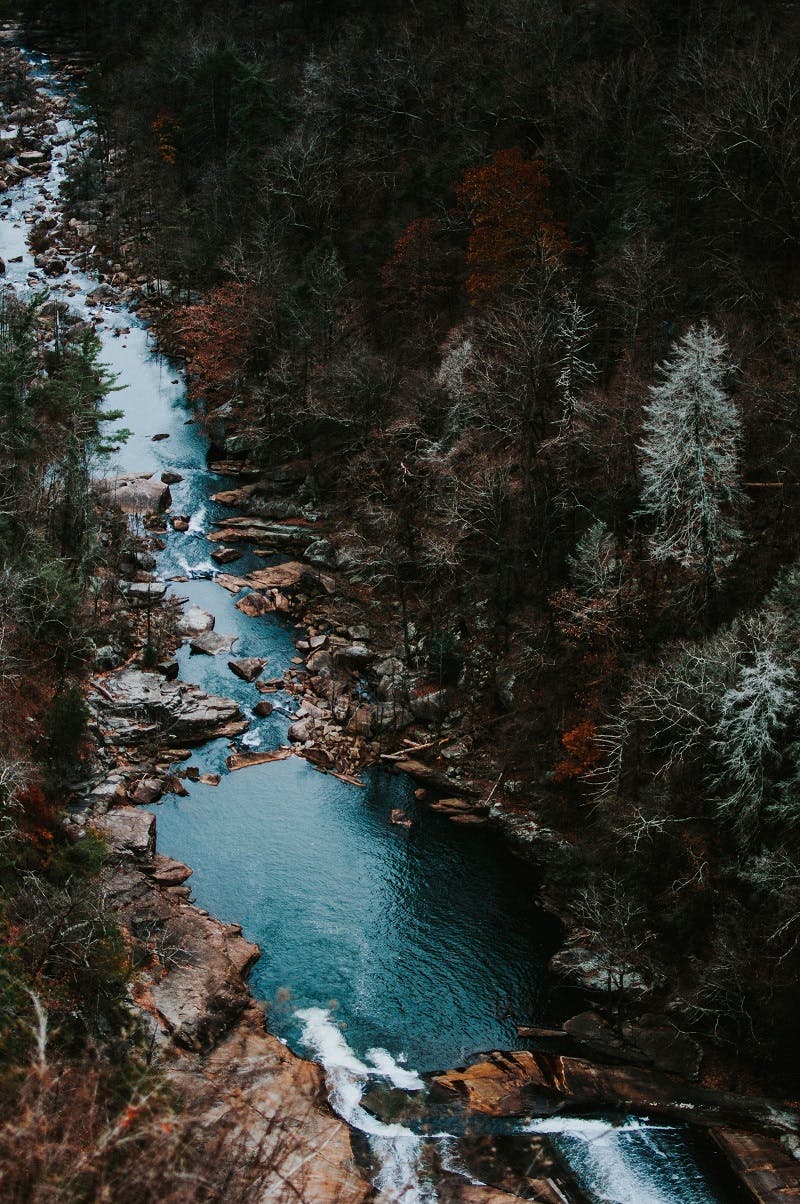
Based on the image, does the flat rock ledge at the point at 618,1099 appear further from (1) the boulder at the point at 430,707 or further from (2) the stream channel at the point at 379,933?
(1) the boulder at the point at 430,707

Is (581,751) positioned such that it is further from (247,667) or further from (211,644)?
(211,644)

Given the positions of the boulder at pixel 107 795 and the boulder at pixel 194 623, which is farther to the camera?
the boulder at pixel 194 623

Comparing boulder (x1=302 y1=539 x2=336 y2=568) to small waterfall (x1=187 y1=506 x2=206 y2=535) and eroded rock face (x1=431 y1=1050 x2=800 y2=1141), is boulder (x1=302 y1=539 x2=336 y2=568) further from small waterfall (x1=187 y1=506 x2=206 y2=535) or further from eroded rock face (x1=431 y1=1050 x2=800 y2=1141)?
eroded rock face (x1=431 y1=1050 x2=800 y2=1141)

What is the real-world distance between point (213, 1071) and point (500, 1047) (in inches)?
291

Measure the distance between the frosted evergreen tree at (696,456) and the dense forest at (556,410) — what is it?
124 millimetres

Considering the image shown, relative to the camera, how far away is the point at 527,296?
43.1 m

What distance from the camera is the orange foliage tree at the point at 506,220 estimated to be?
44.7 metres

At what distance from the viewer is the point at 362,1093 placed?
24406 millimetres

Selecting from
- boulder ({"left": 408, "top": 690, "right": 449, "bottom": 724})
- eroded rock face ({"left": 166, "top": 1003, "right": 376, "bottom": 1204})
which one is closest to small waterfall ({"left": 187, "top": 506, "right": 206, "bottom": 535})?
boulder ({"left": 408, "top": 690, "right": 449, "bottom": 724})

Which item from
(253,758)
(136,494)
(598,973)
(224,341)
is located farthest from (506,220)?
(598,973)

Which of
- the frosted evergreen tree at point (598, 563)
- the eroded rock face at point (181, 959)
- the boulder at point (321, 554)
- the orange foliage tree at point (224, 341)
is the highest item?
the frosted evergreen tree at point (598, 563)

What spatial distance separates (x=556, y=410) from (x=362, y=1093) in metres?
25.2

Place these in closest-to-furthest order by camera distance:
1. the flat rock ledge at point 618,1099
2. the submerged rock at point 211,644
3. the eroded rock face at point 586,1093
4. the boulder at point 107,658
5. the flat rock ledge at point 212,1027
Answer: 1. the flat rock ledge at point 212,1027
2. the flat rock ledge at point 618,1099
3. the eroded rock face at point 586,1093
4. the boulder at point 107,658
5. the submerged rock at point 211,644

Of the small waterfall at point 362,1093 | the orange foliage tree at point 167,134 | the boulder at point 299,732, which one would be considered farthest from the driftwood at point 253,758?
the orange foliage tree at point 167,134
